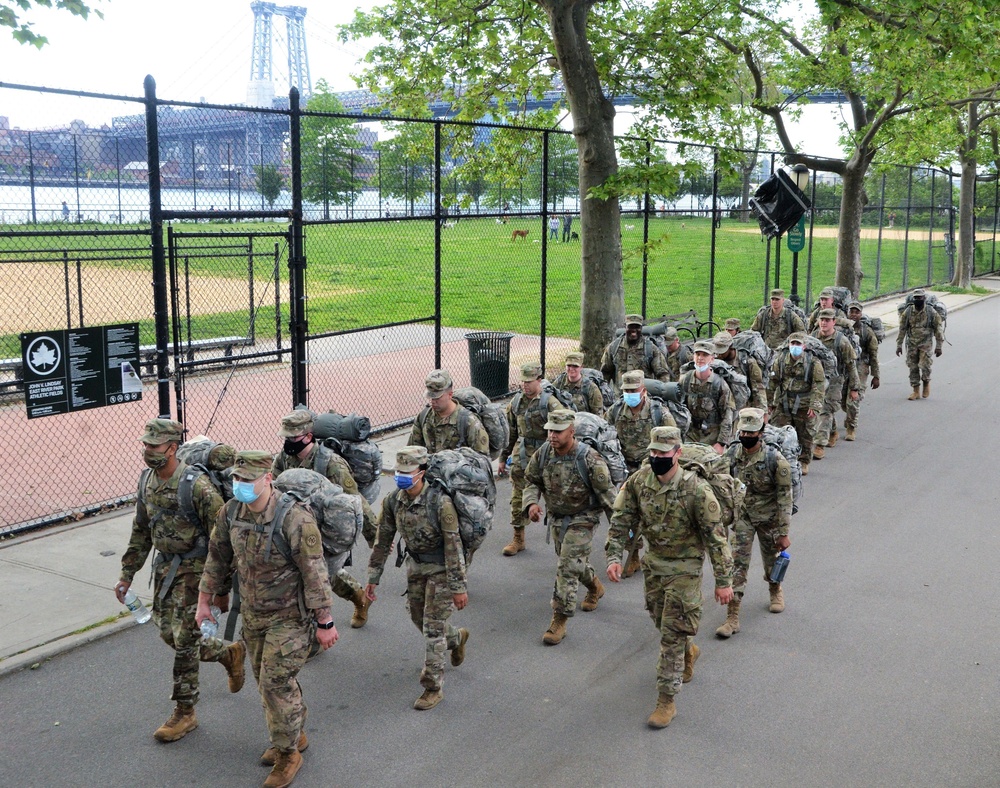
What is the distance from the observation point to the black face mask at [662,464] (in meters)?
7.00

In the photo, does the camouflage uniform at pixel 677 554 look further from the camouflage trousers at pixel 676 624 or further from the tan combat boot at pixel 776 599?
the tan combat boot at pixel 776 599

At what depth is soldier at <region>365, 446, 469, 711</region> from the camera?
696cm

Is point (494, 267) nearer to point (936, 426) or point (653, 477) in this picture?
point (936, 426)

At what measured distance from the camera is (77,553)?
31.0 ft

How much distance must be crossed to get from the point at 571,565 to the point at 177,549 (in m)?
2.94

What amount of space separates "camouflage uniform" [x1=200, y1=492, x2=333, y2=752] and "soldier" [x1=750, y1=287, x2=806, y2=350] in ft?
37.0

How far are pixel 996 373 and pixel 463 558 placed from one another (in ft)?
54.9

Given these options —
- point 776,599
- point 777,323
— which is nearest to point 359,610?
point 776,599

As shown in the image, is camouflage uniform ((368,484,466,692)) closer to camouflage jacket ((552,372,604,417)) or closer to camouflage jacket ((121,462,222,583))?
camouflage jacket ((121,462,222,583))

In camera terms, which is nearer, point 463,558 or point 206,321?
point 463,558

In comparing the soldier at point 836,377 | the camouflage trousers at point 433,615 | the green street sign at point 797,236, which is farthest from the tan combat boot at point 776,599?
the green street sign at point 797,236

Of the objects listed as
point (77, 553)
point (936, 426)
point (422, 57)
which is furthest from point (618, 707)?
point (422, 57)

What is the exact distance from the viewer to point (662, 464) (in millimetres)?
7020

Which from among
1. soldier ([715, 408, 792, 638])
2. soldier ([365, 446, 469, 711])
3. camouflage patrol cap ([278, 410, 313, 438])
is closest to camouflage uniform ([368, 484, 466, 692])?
soldier ([365, 446, 469, 711])
